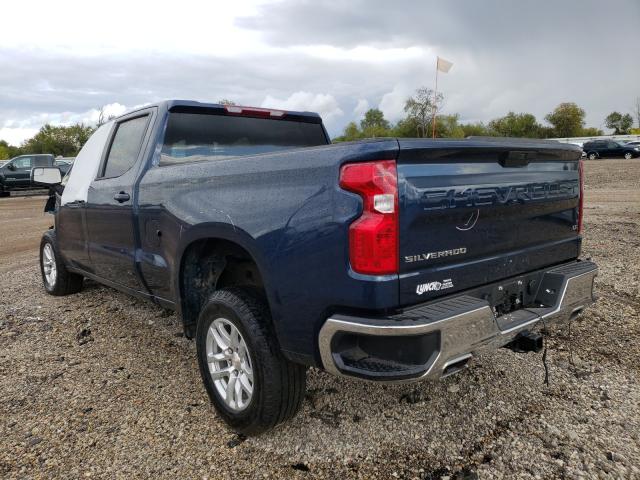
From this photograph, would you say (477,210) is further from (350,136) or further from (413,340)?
(350,136)

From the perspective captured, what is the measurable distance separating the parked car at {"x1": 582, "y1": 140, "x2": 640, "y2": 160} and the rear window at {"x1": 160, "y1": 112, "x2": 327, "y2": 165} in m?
38.0

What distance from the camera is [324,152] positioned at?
89.0 inches

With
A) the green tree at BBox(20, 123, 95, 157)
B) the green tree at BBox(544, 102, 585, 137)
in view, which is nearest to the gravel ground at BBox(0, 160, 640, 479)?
the green tree at BBox(20, 123, 95, 157)

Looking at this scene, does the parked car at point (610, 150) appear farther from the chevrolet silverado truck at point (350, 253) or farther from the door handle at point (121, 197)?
the door handle at point (121, 197)

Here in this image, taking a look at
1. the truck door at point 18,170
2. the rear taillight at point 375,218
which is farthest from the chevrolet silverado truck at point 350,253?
the truck door at point 18,170

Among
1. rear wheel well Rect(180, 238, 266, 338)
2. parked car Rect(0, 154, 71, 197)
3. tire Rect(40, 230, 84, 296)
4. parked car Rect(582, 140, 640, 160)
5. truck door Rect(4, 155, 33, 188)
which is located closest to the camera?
rear wheel well Rect(180, 238, 266, 338)

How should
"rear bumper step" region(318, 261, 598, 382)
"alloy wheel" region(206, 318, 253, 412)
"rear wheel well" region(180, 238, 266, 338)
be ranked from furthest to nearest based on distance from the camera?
"rear wheel well" region(180, 238, 266, 338)
"alloy wheel" region(206, 318, 253, 412)
"rear bumper step" region(318, 261, 598, 382)

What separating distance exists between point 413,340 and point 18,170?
2541 cm

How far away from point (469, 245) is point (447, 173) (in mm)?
379

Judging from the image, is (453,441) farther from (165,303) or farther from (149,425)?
(165,303)

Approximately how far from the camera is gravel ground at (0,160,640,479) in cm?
255

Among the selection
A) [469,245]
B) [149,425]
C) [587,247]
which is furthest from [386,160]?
[587,247]

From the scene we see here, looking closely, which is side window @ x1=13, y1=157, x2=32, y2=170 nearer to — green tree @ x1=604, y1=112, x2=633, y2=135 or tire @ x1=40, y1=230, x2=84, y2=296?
tire @ x1=40, y1=230, x2=84, y2=296

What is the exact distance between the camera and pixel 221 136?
12.8ft
